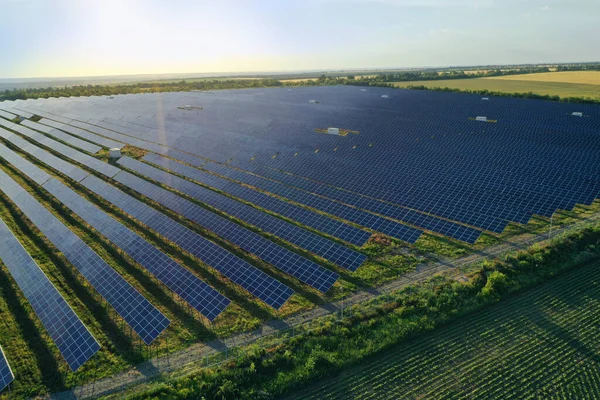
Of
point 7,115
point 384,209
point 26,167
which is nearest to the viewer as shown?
point 384,209

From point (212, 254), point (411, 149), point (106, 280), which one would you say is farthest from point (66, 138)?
point (411, 149)

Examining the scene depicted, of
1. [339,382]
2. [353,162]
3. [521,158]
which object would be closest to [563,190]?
[521,158]

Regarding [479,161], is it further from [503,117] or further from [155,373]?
[155,373]

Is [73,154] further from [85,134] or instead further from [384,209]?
[384,209]

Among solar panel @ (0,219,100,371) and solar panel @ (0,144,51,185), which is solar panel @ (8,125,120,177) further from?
solar panel @ (0,219,100,371)

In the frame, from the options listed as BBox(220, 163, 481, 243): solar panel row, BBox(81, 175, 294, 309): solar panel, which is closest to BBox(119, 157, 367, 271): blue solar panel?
BBox(81, 175, 294, 309): solar panel
